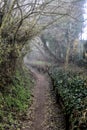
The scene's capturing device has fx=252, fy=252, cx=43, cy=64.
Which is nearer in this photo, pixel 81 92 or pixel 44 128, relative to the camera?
pixel 81 92

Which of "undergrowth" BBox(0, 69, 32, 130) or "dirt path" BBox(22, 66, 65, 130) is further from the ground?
"undergrowth" BBox(0, 69, 32, 130)

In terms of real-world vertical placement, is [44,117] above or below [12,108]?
below

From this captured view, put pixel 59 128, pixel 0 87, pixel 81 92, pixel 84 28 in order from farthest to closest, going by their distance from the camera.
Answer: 1. pixel 84 28
2. pixel 0 87
3. pixel 59 128
4. pixel 81 92

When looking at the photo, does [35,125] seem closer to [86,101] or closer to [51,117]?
[51,117]

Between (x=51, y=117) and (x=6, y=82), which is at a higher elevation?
(x=6, y=82)

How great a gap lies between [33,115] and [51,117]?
785 millimetres

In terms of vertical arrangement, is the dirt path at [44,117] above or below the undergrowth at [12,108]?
below

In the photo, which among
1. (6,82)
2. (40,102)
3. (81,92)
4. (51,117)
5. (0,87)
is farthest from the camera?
(40,102)

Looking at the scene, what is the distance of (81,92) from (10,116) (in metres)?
2.96

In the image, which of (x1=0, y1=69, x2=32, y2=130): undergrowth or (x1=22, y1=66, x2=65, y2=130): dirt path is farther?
(x1=22, y1=66, x2=65, y2=130): dirt path

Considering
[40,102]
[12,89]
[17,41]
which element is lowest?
[40,102]

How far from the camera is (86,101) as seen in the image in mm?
7125

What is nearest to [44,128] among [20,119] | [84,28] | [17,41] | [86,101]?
[20,119]

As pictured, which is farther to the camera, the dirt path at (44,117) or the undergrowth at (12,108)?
the dirt path at (44,117)
